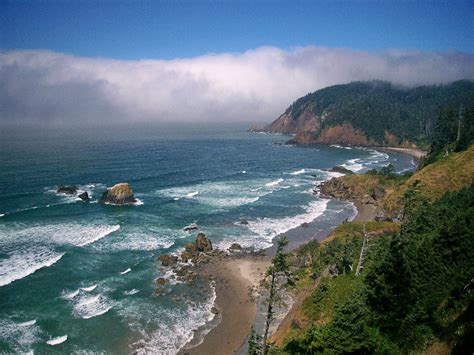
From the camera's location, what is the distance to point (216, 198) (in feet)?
289

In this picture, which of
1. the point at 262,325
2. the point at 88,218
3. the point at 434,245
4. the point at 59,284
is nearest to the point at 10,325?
the point at 59,284

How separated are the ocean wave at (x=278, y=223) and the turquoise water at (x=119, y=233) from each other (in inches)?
14.8

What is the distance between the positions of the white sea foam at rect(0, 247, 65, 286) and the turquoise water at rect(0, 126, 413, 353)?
132 millimetres

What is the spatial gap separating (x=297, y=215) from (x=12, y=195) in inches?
2361

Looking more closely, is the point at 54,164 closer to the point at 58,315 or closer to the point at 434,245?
the point at 58,315

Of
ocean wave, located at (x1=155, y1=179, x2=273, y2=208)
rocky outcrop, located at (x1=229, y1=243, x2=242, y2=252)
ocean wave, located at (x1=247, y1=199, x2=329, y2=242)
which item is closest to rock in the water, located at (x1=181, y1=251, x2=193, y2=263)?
rocky outcrop, located at (x1=229, y1=243, x2=242, y2=252)

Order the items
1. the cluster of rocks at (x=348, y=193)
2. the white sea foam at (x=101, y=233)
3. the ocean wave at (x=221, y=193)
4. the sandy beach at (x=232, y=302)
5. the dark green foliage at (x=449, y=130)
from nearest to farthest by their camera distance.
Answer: the sandy beach at (x=232, y=302) < the white sea foam at (x=101, y=233) < the ocean wave at (x=221, y=193) < the dark green foliage at (x=449, y=130) < the cluster of rocks at (x=348, y=193)

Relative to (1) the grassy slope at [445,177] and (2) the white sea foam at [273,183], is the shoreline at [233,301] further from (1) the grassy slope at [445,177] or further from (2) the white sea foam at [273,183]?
(2) the white sea foam at [273,183]

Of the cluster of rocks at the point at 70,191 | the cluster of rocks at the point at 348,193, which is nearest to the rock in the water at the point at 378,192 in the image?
the cluster of rocks at the point at 348,193

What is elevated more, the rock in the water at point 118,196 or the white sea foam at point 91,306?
the rock in the water at point 118,196

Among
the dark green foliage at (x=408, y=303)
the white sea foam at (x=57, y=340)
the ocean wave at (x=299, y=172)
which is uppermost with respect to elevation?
the dark green foliage at (x=408, y=303)

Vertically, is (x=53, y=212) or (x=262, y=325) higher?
(x=53, y=212)

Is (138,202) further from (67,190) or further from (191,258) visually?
(191,258)

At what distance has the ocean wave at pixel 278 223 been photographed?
223ft
